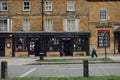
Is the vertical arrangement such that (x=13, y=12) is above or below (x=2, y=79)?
above

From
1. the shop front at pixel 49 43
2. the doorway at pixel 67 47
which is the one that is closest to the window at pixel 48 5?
the shop front at pixel 49 43

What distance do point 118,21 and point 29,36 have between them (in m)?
11.6

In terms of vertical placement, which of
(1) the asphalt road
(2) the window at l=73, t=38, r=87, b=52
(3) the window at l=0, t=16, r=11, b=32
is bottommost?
(1) the asphalt road

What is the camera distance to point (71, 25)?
2247 inches

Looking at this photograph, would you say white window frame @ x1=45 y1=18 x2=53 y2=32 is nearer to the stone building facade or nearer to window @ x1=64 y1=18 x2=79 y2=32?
the stone building facade

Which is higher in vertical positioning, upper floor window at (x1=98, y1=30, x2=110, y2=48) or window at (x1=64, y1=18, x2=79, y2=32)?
window at (x1=64, y1=18, x2=79, y2=32)

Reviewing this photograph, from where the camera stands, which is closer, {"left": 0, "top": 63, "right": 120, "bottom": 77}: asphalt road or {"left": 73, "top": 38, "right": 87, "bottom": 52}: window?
{"left": 0, "top": 63, "right": 120, "bottom": 77}: asphalt road

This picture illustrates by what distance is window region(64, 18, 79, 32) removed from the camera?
5700cm

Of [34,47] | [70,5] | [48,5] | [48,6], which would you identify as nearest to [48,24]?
[48,6]

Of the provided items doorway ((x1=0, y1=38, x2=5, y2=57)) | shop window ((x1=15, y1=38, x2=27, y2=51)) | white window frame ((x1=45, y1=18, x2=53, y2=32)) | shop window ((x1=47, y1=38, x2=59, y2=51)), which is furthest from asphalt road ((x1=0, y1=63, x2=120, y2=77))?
shop window ((x1=15, y1=38, x2=27, y2=51))

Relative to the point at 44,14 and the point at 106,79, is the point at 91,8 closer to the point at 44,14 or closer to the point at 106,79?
the point at 44,14

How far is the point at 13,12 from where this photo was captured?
57094 mm

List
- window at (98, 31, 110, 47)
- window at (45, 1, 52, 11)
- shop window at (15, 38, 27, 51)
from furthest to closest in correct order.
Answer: window at (45, 1, 52, 11) → shop window at (15, 38, 27, 51) → window at (98, 31, 110, 47)

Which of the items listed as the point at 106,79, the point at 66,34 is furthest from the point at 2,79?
the point at 66,34
